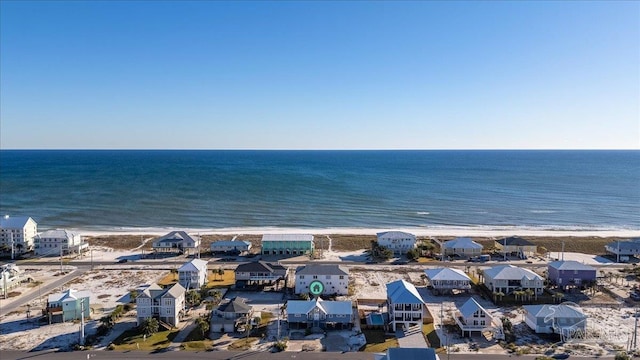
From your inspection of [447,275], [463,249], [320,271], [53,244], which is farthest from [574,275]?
[53,244]

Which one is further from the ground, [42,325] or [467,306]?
[467,306]

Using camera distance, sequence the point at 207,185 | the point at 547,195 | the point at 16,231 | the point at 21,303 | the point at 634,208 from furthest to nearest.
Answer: the point at 207,185, the point at 547,195, the point at 634,208, the point at 16,231, the point at 21,303

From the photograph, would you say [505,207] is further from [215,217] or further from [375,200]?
[215,217]

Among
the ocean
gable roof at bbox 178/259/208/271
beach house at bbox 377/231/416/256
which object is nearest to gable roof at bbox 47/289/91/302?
gable roof at bbox 178/259/208/271

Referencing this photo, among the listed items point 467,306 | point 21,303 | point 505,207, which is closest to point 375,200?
point 505,207

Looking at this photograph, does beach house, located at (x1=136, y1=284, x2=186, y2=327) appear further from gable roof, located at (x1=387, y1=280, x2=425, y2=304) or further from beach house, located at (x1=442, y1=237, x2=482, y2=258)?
beach house, located at (x1=442, y1=237, x2=482, y2=258)

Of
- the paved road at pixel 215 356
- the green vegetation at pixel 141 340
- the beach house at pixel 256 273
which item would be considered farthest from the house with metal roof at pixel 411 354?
the beach house at pixel 256 273

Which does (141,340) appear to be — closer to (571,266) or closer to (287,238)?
(287,238)

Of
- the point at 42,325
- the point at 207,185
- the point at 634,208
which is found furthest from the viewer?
the point at 207,185
